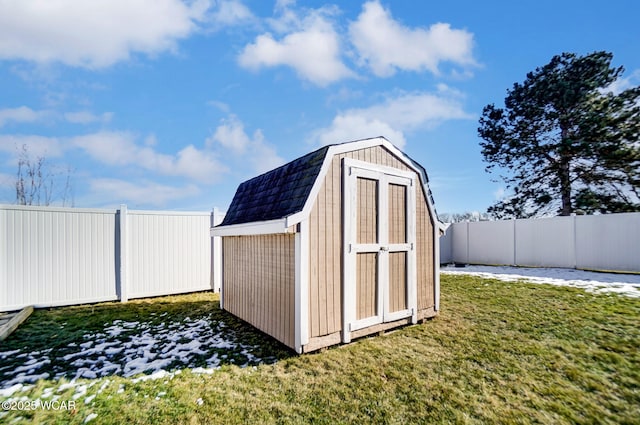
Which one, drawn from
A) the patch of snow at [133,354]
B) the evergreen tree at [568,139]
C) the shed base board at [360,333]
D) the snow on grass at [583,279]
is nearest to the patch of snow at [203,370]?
the patch of snow at [133,354]

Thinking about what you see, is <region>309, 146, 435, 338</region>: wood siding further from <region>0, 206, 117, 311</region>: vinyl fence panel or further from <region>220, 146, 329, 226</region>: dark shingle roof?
<region>0, 206, 117, 311</region>: vinyl fence panel

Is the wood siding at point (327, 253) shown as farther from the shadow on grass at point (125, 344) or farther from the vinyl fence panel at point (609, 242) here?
the vinyl fence panel at point (609, 242)

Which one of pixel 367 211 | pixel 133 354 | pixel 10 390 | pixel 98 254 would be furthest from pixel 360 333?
pixel 98 254

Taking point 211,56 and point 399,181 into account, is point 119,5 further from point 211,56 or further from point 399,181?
point 399,181

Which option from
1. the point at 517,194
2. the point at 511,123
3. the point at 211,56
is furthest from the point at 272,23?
the point at 517,194

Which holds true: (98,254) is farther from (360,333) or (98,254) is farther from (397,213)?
(397,213)

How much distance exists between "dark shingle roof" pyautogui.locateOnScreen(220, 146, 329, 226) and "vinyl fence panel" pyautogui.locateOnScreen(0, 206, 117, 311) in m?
3.31

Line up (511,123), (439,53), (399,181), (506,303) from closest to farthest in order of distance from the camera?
(399,181), (506,303), (439,53), (511,123)

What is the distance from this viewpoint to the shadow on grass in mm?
3250

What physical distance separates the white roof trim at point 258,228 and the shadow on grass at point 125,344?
1.58 meters

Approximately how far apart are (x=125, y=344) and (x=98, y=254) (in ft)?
11.8

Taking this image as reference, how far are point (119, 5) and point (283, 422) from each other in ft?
23.6

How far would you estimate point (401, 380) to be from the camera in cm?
289

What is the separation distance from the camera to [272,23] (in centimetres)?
601
